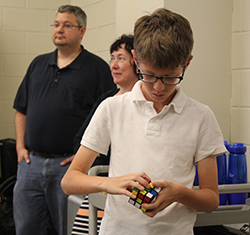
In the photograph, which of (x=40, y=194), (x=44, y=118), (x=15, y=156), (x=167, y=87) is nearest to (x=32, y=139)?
(x=44, y=118)

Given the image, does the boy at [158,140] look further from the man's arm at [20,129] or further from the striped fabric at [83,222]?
the man's arm at [20,129]

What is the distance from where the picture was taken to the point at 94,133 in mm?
1075

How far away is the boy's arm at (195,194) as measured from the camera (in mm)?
933

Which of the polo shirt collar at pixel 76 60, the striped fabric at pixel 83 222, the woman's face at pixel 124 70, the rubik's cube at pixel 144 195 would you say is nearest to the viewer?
the rubik's cube at pixel 144 195

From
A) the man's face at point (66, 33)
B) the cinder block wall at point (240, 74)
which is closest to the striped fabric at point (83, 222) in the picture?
the cinder block wall at point (240, 74)

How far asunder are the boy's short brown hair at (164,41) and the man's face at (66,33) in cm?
154

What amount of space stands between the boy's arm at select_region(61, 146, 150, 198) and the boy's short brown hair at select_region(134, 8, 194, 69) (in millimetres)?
316

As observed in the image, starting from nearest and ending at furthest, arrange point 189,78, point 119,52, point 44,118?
point 119,52
point 189,78
point 44,118

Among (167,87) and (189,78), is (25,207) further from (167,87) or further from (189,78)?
(167,87)

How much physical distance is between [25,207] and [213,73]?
1.51 meters

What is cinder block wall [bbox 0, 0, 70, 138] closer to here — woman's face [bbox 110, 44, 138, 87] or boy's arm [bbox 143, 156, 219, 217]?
woman's face [bbox 110, 44, 138, 87]

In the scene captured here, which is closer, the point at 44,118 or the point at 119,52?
the point at 119,52

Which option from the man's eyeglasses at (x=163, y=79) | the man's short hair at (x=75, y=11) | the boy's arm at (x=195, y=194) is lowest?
the boy's arm at (x=195, y=194)

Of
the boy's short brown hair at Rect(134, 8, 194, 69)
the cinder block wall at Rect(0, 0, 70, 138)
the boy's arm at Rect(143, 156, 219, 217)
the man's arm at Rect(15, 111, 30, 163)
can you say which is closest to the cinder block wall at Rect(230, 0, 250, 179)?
the boy's arm at Rect(143, 156, 219, 217)
